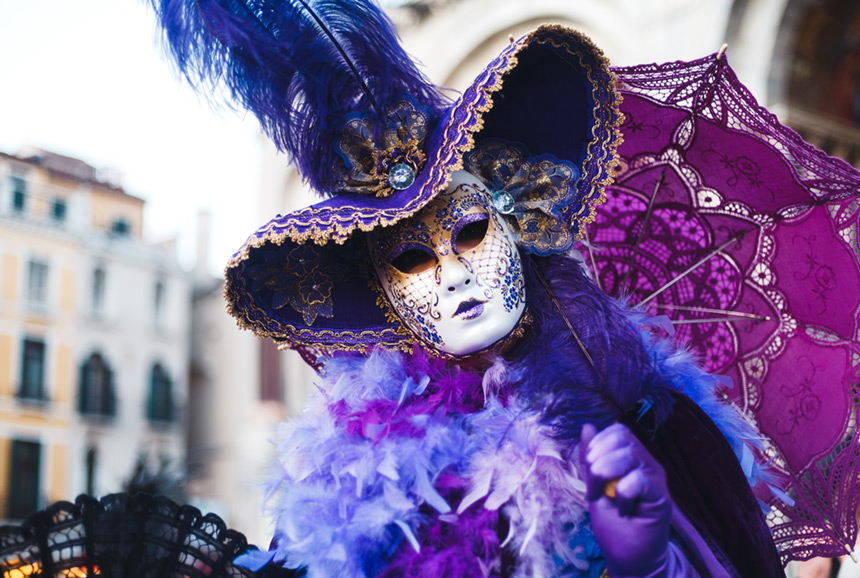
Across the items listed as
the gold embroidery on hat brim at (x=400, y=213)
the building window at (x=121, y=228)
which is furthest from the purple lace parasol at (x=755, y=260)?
the building window at (x=121, y=228)

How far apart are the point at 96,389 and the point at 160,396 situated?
1.54 meters

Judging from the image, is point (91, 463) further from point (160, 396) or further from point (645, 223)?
point (645, 223)

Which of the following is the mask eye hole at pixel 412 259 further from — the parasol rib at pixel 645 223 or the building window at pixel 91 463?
the building window at pixel 91 463

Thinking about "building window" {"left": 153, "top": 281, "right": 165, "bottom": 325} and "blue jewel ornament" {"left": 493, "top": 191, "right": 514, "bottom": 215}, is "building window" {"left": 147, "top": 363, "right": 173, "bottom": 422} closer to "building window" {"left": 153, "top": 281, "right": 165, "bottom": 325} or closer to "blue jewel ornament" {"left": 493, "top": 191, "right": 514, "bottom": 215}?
"building window" {"left": 153, "top": 281, "right": 165, "bottom": 325}

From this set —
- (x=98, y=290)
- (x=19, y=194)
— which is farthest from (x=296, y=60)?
(x=98, y=290)

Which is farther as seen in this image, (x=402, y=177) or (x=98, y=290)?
(x=98, y=290)

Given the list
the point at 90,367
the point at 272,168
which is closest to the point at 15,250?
the point at 90,367

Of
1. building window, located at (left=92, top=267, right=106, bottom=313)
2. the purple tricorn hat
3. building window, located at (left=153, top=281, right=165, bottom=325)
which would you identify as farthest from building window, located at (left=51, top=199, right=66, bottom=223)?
the purple tricorn hat

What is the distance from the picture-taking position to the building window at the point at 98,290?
60.2 feet

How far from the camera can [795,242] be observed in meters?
2.15

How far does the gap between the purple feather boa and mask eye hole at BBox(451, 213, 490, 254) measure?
0.19 metres

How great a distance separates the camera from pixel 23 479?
15961 millimetres

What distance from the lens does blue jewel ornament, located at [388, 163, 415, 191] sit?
1708 millimetres

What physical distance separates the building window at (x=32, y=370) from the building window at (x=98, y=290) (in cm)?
148
